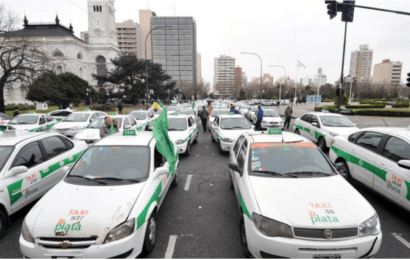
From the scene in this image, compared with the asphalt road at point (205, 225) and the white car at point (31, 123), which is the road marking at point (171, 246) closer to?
the asphalt road at point (205, 225)

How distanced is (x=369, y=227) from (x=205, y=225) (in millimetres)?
2498

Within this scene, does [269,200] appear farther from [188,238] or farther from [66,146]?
[66,146]

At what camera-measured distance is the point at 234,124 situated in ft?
33.4

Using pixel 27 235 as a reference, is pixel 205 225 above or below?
below

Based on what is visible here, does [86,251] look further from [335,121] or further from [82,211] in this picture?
[335,121]

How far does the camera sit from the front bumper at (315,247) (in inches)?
104

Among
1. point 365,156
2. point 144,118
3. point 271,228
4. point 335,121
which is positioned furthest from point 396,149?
point 144,118

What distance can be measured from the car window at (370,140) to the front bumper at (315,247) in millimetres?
2890

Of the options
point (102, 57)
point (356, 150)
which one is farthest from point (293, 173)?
point (102, 57)

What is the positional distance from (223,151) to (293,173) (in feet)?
18.3

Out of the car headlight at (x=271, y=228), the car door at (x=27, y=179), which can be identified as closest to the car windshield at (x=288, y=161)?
the car headlight at (x=271, y=228)

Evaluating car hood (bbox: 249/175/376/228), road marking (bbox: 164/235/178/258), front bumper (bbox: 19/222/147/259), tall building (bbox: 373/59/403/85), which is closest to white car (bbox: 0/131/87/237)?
front bumper (bbox: 19/222/147/259)

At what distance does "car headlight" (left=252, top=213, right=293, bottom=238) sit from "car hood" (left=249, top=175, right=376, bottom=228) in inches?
2.3

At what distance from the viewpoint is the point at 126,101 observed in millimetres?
51188
